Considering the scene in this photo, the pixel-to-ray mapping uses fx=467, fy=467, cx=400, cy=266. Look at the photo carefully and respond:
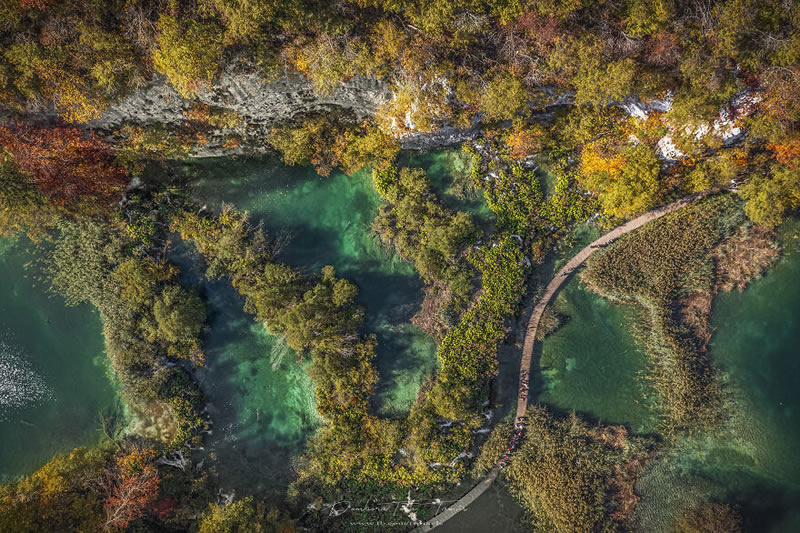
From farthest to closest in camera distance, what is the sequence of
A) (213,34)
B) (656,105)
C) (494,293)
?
(494,293)
(656,105)
(213,34)

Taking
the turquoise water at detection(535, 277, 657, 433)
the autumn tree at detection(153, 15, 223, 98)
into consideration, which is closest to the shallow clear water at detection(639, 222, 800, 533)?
the turquoise water at detection(535, 277, 657, 433)

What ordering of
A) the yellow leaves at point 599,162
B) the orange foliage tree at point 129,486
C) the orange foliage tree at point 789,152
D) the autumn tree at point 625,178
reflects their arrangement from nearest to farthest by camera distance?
the orange foliage tree at point 789,152 < the autumn tree at point 625,178 < the orange foliage tree at point 129,486 < the yellow leaves at point 599,162

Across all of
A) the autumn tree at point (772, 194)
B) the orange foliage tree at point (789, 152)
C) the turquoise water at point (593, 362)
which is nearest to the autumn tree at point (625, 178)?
the autumn tree at point (772, 194)

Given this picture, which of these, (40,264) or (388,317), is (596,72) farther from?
(40,264)

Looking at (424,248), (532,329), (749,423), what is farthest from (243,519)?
(749,423)

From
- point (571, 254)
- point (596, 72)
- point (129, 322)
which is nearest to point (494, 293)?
point (571, 254)

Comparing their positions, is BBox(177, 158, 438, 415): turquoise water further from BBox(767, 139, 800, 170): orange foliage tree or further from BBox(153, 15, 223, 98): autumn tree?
BBox(767, 139, 800, 170): orange foliage tree

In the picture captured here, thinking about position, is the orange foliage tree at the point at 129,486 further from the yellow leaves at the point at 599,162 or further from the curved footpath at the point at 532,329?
the yellow leaves at the point at 599,162
